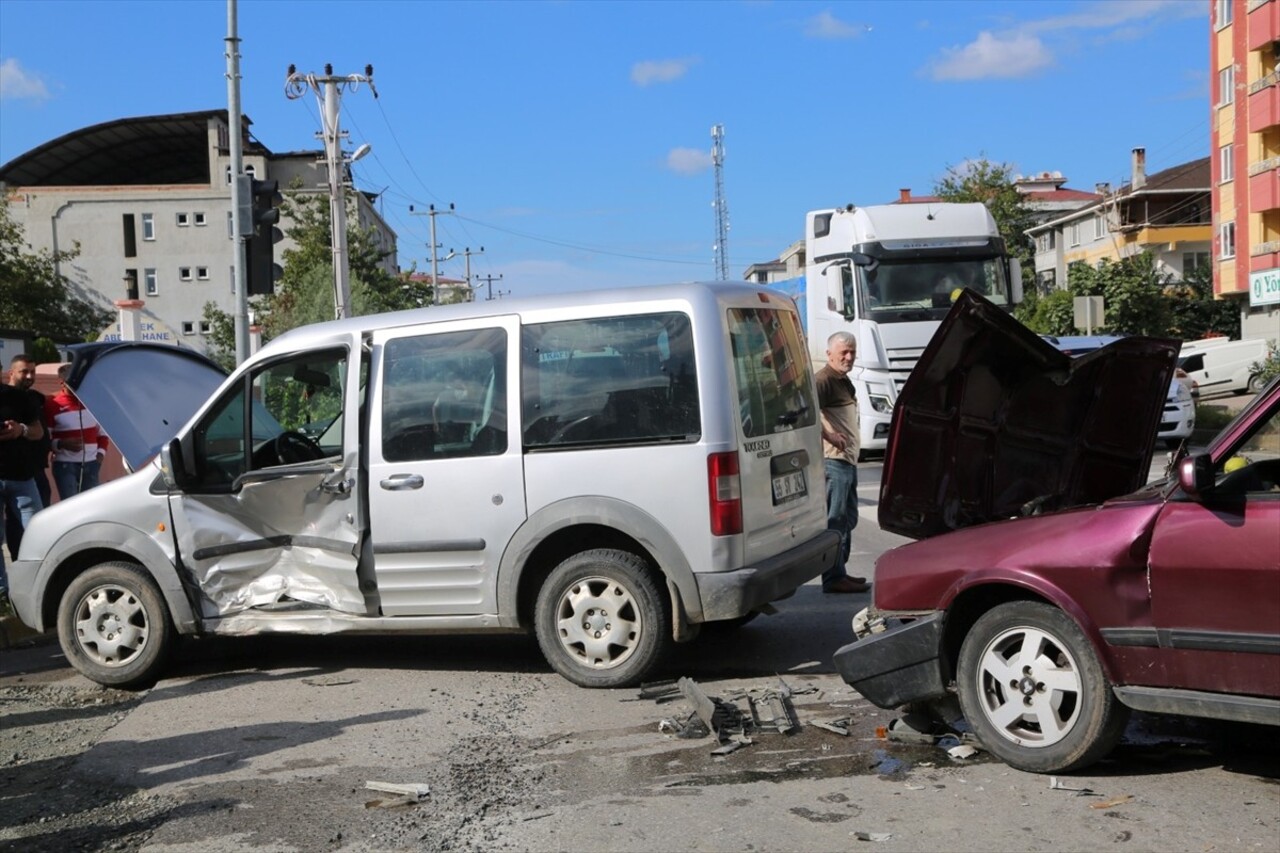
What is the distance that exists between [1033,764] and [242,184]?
1158cm

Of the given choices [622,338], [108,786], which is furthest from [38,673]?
[622,338]

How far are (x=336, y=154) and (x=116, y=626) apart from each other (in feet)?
101

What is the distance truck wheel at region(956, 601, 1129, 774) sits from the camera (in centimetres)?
514

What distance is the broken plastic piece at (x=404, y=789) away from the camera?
545 cm

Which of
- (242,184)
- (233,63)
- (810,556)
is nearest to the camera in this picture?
(810,556)

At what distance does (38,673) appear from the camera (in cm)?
855

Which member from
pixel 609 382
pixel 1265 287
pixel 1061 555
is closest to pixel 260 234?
pixel 609 382

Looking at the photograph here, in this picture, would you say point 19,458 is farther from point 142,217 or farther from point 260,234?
point 142,217

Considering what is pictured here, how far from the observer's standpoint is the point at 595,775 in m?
5.66

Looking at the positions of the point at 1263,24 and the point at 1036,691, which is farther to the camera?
the point at 1263,24

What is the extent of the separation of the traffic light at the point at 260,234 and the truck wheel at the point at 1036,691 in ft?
32.1

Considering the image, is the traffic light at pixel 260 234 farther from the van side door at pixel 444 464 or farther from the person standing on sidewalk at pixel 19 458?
the van side door at pixel 444 464

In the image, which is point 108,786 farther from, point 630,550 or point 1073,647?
point 1073,647

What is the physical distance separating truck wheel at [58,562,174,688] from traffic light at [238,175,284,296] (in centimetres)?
592
